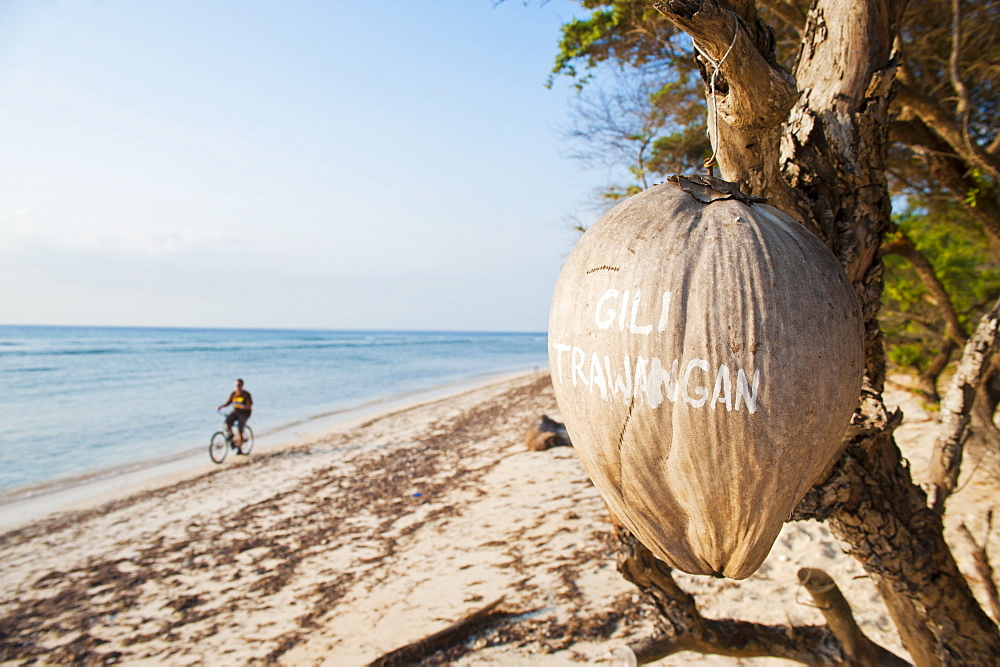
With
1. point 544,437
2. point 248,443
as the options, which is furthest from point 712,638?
point 248,443

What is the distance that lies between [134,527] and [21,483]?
182 inches

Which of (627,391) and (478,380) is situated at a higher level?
(627,391)

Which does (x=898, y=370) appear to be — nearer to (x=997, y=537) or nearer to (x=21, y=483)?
(x=997, y=537)

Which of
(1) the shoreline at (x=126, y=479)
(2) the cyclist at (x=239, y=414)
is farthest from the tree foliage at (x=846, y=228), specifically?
(2) the cyclist at (x=239, y=414)

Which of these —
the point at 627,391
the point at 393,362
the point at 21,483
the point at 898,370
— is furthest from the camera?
the point at 393,362

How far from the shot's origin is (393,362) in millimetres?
37438

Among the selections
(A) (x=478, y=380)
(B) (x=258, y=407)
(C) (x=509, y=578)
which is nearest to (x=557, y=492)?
(C) (x=509, y=578)

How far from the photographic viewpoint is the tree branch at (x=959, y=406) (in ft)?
6.52

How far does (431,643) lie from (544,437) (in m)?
5.28

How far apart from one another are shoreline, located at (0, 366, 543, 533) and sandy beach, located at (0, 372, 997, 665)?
42 centimetres

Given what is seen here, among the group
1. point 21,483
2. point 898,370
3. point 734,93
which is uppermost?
point 734,93

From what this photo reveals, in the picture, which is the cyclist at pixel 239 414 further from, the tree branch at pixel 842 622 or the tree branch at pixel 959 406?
the tree branch at pixel 959 406

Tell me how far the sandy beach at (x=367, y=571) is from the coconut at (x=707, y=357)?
8.33 feet

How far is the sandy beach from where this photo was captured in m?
3.88
